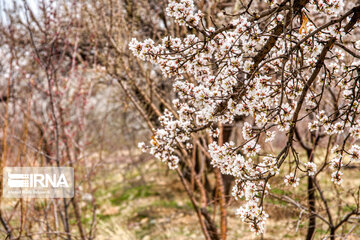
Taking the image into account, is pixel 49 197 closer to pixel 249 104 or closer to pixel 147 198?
pixel 249 104

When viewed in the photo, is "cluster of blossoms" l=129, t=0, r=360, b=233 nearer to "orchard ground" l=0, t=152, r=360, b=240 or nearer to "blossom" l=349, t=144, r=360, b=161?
"blossom" l=349, t=144, r=360, b=161

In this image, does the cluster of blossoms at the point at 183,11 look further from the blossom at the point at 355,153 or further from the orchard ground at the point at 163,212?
the orchard ground at the point at 163,212

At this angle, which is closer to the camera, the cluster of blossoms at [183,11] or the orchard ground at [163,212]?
the cluster of blossoms at [183,11]

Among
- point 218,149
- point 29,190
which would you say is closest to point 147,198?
point 29,190

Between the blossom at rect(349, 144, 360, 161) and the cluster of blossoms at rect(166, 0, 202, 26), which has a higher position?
the cluster of blossoms at rect(166, 0, 202, 26)

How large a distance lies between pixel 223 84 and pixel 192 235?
4.03 m

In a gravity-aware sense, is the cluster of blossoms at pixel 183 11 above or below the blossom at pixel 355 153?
above

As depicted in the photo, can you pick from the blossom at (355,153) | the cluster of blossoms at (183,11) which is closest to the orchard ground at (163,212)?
the blossom at (355,153)

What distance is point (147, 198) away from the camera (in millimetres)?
7184

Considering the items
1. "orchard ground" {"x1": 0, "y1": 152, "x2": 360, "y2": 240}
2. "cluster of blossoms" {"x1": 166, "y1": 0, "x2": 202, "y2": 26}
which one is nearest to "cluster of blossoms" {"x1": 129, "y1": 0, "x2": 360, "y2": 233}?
"cluster of blossoms" {"x1": 166, "y1": 0, "x2": 202, "y2": 26}

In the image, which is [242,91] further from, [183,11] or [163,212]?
[163,212]

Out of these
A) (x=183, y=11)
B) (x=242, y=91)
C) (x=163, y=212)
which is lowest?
(x=163, y=212)

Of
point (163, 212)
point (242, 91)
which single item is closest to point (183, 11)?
point (242, 91)

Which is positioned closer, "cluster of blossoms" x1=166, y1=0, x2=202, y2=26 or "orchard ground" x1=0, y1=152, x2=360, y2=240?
"cluster of blossoms" x1=166, y1=0, x2=202, y2=26
